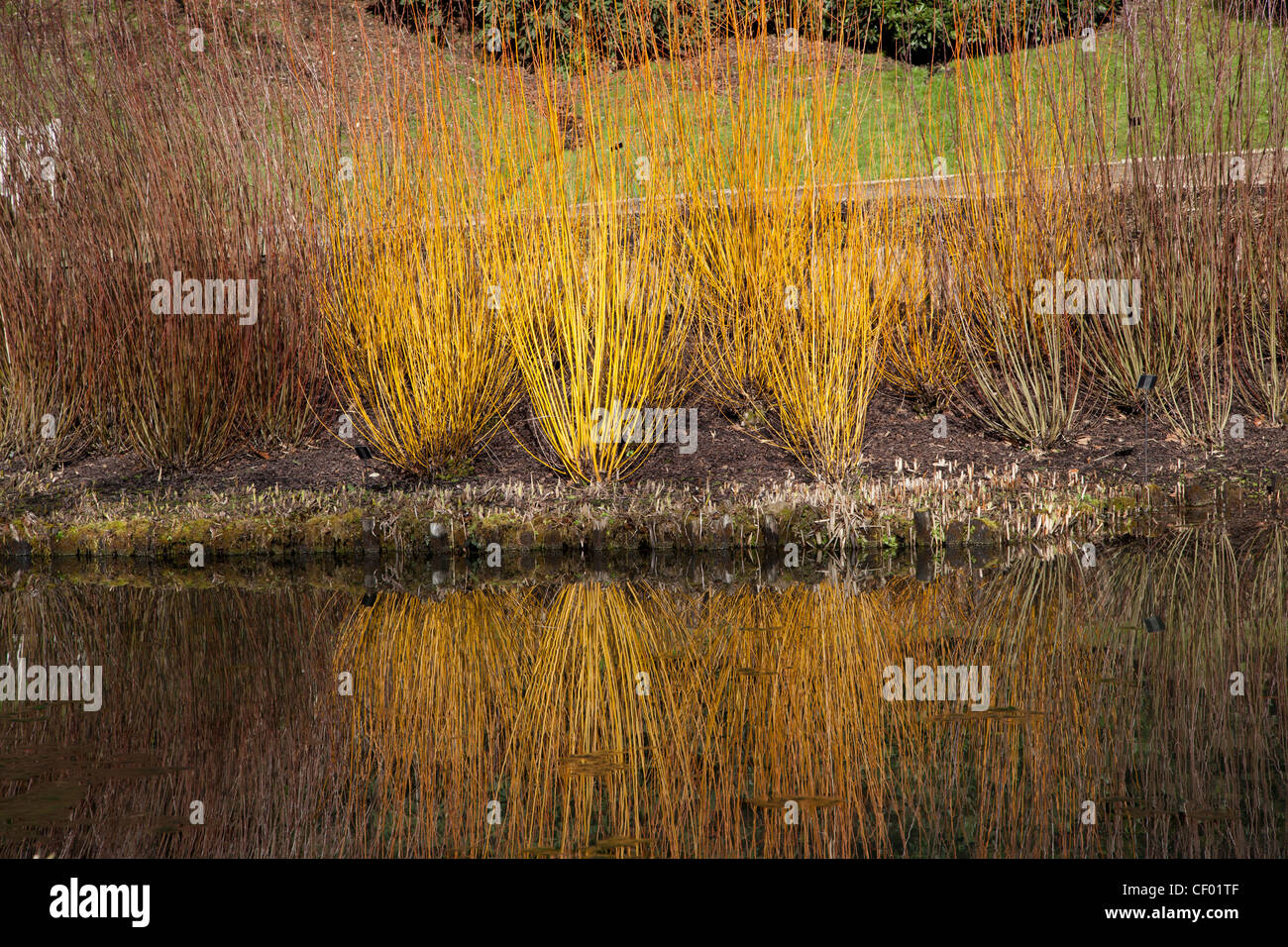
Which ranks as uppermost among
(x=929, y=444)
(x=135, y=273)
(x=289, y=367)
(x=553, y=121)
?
(x=553, y=121)

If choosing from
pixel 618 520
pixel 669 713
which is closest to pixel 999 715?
pixel 669 713

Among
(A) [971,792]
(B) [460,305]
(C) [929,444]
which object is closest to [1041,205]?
(C) [929,444]

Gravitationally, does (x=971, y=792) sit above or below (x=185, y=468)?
below


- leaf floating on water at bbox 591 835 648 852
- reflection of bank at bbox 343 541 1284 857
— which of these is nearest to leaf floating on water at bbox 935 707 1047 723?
reflection of bank at bbox 343 541 1284 857

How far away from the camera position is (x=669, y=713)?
3.49m

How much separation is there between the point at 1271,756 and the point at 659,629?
2102 millimetres

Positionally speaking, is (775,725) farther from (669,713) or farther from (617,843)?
(617,843)

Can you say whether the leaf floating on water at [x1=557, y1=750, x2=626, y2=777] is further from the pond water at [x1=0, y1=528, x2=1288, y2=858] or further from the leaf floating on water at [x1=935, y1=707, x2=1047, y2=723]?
the leaf floating on water at [x1=935, y1=707, x2=1047, y2=723]

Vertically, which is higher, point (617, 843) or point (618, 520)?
point (618, 520)

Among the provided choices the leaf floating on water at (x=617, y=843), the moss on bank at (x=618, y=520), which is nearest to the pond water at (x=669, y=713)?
the leaf floating on water at (x=617, y=843)

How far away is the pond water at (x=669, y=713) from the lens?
269cm

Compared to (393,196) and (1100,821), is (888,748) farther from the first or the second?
(393,196)

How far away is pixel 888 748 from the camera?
3.12 meters

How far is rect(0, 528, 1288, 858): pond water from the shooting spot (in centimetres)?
269
